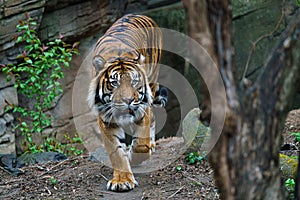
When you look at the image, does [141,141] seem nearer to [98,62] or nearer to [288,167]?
[98,62]

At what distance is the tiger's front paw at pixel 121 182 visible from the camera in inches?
170

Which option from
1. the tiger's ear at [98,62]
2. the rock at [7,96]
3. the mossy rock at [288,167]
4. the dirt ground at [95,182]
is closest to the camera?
the mossy rock at [288,167]

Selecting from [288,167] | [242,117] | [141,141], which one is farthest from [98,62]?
[242,117]

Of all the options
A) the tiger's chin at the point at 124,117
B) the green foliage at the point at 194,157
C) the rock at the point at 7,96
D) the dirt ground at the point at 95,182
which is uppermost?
the rock at the point at 7,96

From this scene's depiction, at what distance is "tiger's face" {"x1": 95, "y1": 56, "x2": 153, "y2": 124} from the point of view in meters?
4.45

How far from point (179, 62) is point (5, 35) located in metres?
3.19

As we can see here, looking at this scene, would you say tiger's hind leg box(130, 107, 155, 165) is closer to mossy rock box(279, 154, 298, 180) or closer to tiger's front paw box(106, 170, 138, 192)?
tiger's front paw box(106, 170, 138, 192)

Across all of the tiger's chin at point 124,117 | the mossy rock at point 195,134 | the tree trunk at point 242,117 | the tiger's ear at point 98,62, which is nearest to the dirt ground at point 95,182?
the mossy rock at point 195,134

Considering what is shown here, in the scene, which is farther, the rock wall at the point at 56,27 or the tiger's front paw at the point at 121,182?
the rock wall at the point at 56,27

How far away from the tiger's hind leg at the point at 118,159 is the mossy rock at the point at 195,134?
62cm

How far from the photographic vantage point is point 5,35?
21.8 feet

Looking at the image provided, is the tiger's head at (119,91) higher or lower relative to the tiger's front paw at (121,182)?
higher

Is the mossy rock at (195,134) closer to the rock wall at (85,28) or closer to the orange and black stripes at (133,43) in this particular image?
the orange and black stripes at (133,43)

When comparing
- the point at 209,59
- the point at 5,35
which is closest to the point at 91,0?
the point at 5,35
